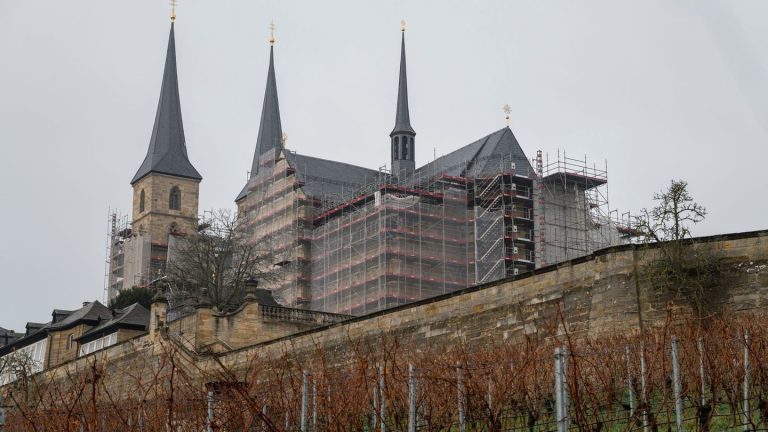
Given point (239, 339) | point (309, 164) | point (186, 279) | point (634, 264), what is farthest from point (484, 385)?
point (309, 164)

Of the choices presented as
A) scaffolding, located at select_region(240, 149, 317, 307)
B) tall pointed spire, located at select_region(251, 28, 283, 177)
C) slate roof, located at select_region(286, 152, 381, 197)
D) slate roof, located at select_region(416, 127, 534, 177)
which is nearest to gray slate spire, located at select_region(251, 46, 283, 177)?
tall pointed spire, located at select_region(251, 28, 283, 177)

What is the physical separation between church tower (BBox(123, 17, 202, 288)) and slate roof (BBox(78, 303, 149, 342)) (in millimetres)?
41464

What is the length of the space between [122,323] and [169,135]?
50.6 meters

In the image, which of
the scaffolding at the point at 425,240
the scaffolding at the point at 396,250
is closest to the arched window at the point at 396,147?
the scaffolding at the point at 425,240

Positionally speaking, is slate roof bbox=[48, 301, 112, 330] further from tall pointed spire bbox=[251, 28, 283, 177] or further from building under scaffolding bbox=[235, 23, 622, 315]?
tall pointed spire bbox=[251, 28, 283, 177]

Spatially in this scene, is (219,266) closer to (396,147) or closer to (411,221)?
(411,221)

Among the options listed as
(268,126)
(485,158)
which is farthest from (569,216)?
(268,126)

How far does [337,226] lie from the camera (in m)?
68.6

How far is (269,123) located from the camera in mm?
101750

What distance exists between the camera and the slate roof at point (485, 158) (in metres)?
70.5

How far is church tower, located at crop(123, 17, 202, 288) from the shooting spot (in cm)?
10112

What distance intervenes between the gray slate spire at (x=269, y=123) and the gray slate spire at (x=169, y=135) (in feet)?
22.8

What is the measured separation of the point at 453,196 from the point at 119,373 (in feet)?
85.3

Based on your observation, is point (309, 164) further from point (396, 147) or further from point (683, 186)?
point (683, 186)
